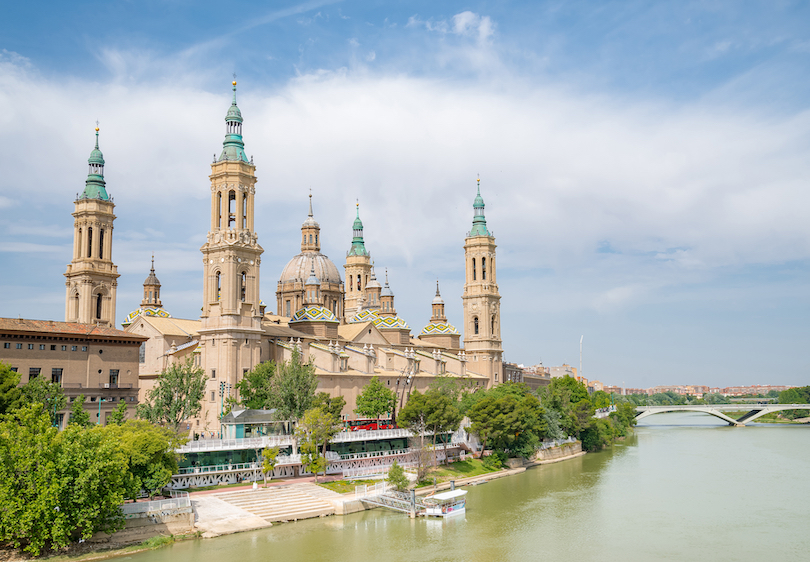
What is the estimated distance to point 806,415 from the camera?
158 metres

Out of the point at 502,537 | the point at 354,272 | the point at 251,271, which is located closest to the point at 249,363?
the point at 251,271

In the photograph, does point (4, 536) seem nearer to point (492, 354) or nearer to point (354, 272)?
point (492, 354)

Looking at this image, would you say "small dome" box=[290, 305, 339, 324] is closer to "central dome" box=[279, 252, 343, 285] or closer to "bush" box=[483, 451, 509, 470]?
"central dome" box=[279, 252, 343, 285]

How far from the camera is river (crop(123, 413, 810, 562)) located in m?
40.4

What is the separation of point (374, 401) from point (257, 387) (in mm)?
11976

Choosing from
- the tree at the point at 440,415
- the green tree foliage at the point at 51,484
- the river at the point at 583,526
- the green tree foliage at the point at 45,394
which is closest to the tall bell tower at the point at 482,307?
the river at the point at 583,526

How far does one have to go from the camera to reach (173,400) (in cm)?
5494

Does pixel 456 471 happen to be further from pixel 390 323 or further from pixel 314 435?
A: pixel 390 323

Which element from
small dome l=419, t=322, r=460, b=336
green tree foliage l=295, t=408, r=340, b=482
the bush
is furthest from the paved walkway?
small dome l=419, t=322, r=460, b=336

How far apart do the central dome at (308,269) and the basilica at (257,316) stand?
17 centimetres

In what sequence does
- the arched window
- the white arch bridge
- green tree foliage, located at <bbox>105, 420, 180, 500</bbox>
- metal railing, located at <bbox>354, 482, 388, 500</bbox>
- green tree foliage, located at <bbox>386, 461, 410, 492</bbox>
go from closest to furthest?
green tree foliage, located at <bbox>105, 420, 180, 500</bbox>
metal railing, located at <bbox>354, 482, 388, 500</bbox>
green tree foliage, located at <bbox>386, 461, 410, 492</bbox>
the arched window
the white arch bridge

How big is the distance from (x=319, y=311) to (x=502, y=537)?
43.4m

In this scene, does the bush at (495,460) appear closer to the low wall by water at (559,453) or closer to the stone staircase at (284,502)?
the low wall by water at (559,453)

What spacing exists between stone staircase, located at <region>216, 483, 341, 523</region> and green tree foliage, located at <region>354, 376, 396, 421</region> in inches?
702
